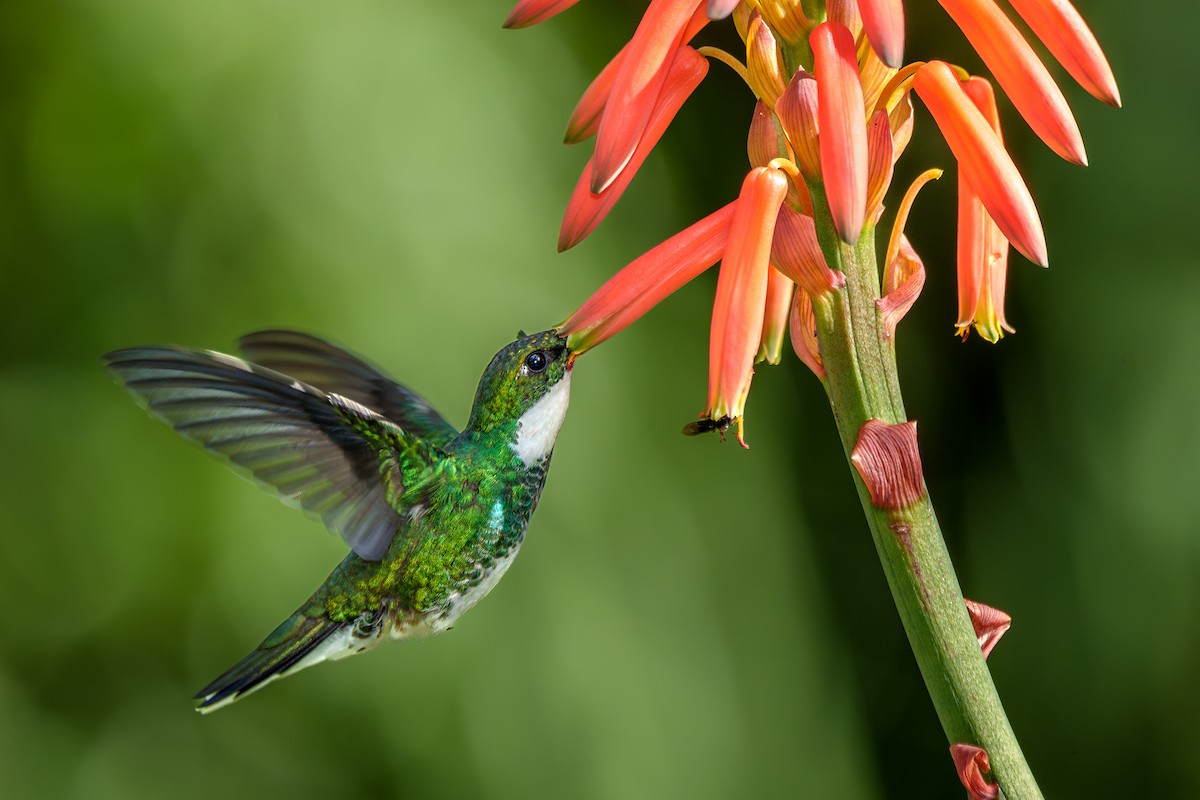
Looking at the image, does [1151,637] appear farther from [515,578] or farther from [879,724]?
[515,578]

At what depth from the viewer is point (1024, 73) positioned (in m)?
0.93

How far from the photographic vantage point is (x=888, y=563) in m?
0.87

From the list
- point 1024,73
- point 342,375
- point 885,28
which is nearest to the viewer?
point 885,28

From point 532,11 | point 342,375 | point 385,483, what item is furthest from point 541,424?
point 532,11

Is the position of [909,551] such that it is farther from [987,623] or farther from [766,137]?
[766,137]

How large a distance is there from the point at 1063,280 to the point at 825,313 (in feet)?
6.10

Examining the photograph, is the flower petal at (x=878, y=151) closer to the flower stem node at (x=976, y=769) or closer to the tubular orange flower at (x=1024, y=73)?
the tubular orange flower at (x=1024, y=73)

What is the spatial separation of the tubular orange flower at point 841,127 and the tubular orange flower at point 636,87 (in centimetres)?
14

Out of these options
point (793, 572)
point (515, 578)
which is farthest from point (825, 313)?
point (793, 572)

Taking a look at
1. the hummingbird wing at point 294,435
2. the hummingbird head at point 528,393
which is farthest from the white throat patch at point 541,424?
the hummingbird wing at point 294,435

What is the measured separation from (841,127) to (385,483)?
100cm

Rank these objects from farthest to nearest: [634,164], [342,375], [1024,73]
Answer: [342,375] → [634,164] → [1024,73]

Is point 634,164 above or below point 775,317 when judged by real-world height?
above

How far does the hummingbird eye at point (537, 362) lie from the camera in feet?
4.90
